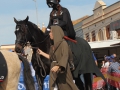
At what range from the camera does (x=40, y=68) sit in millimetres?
7969

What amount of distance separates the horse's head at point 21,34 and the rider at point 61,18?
0.74 meters

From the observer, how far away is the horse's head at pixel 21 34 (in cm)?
765

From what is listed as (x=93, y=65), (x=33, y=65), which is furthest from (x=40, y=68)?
(x=93, y=65)

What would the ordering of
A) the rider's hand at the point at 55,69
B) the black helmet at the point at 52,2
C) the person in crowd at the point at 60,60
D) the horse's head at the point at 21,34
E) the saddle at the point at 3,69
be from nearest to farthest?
the saddle at the point at 3,69
the rider's hand at the point at 55,69
the person in crowd at the point at 60,60
the horse's head at the point at 21,34
the black helmet at the point at 52,2

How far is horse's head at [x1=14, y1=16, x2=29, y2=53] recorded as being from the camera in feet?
25.1

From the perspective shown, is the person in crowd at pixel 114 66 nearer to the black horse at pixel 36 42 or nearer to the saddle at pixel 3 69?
the black horse at pixel 36 42

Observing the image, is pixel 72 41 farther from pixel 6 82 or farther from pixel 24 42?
pixel 6 82

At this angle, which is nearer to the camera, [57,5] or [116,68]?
[57,5]

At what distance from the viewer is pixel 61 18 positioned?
7.91m

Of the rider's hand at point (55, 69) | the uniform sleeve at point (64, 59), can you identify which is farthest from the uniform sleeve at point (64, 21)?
the rider's hand at point (55, 69)

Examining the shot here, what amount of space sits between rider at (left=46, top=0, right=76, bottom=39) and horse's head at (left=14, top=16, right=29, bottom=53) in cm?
74

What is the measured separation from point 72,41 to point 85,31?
34.8 m

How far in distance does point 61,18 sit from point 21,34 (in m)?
1.11

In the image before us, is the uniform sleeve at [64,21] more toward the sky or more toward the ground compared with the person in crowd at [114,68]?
more toward the sky
